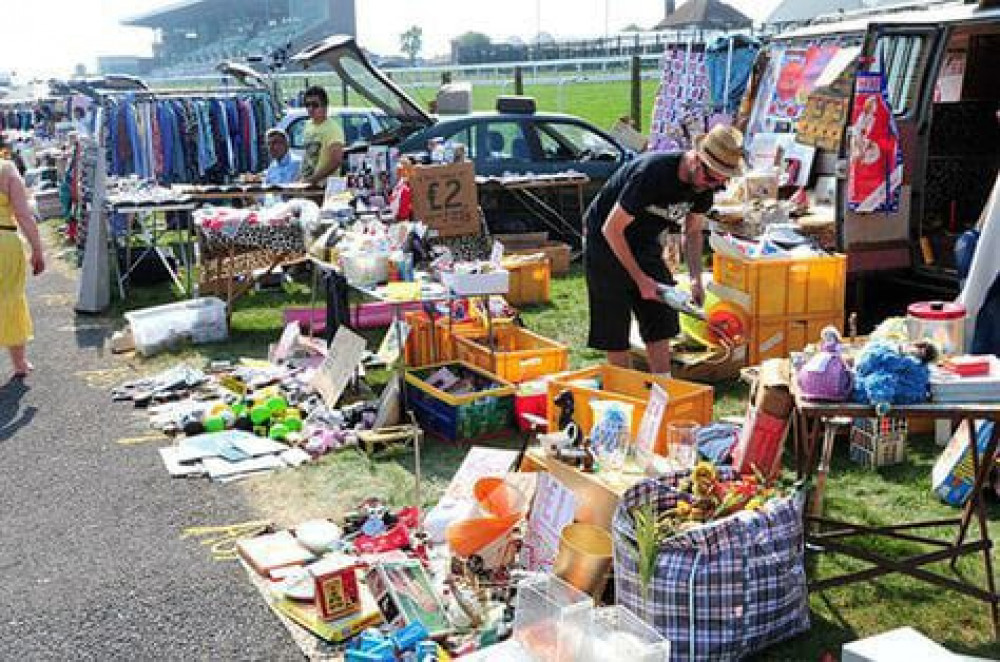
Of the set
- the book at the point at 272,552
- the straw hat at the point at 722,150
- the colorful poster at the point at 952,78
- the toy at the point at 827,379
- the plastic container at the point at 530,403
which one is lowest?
the book at the point at 272,552

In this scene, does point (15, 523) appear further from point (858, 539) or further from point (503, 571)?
point (858, 539)

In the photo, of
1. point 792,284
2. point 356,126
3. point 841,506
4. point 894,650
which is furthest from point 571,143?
point 894,650

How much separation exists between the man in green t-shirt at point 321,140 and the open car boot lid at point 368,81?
664 mm

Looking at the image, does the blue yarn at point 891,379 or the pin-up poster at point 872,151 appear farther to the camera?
the pin-up poster at point 872,151

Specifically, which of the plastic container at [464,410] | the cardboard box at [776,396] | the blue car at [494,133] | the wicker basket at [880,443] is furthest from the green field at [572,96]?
the cardboard box at [776,396]

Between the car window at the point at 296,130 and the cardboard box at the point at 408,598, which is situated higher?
the car window at the point at 296,130

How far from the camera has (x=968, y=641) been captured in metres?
3.54

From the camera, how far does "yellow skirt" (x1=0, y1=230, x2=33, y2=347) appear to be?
7.18 m

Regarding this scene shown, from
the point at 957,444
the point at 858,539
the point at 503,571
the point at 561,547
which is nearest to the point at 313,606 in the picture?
the point at 503,571

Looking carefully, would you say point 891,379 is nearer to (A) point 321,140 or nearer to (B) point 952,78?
(B) point 952,78

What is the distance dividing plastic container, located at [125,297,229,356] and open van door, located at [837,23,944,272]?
16.1 ft

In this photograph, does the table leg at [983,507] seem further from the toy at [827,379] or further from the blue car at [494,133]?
the blue car at [494,133]

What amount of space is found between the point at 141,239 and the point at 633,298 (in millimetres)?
7976

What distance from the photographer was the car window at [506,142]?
35.7 feet
